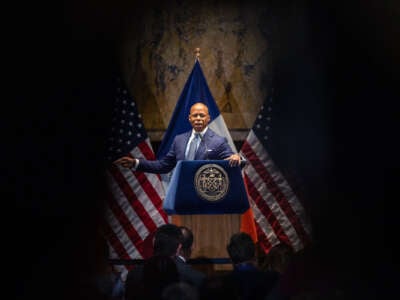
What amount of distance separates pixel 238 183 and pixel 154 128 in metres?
2.15

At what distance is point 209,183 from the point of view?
4.60 metres

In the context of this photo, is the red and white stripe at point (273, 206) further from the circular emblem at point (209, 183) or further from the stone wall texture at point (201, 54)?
the circular emblem at point (209, 183)

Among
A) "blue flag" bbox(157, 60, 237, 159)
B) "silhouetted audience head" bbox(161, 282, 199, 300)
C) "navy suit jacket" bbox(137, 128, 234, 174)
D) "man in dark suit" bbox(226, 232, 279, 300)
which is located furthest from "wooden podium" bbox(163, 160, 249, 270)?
"silhouetted audience head" bbox(161, 282, 199, 300)

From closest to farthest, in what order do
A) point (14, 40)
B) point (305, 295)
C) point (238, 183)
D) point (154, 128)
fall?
point (305, 295)
point (238, 183)
point (14, 40)
point (154, 128)

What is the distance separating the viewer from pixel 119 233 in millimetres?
5609

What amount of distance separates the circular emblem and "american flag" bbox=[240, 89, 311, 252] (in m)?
1.13

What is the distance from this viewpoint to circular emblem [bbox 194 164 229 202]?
15.1ft

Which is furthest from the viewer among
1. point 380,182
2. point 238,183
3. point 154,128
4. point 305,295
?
point 154,128

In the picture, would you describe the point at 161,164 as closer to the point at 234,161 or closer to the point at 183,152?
the point at 183,152

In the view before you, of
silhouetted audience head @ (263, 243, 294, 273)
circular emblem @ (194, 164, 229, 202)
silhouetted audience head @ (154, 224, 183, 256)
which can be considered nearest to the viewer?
silhouetted audience head @ (154, 224, 183, 256)

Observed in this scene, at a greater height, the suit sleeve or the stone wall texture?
the stone wall texture

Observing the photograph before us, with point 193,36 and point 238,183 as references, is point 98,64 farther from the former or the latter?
point 238,183

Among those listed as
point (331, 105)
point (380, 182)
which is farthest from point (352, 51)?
point (380, 182)

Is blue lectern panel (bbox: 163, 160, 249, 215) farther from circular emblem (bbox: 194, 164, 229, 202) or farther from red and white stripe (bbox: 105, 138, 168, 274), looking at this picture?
red and white stripe (bbox: 105, 138, 168, 274)
